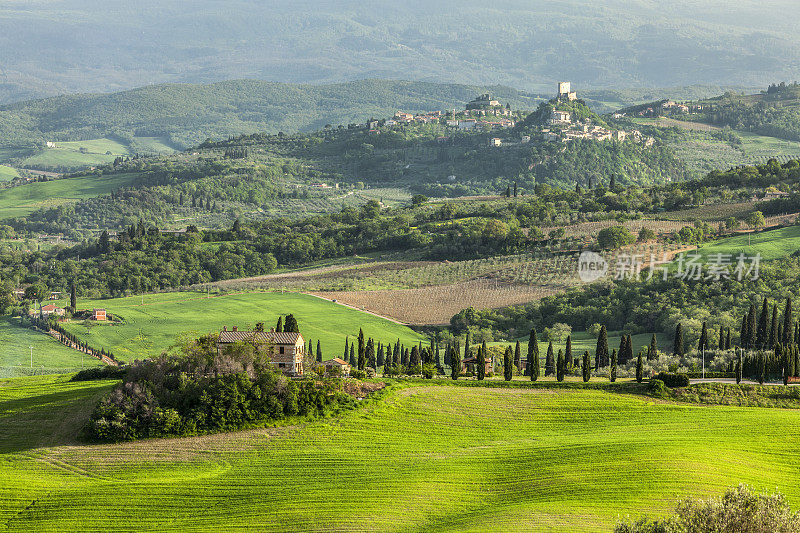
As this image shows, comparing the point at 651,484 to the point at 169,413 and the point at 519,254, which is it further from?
the point at 519,254

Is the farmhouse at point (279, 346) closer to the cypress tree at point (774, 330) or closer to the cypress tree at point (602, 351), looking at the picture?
the cypress tree at point (602, 351)

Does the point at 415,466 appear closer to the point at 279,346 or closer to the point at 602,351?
the point at 279,346

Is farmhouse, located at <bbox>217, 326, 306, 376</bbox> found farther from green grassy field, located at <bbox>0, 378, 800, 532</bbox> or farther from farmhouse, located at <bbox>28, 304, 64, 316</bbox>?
farmhouse, located at <bbox>28, 304, 64, 316</bbox>

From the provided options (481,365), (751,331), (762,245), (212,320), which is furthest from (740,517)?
(762,245)

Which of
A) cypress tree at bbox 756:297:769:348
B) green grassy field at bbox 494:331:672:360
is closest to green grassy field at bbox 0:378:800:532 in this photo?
cypress tree at bbox 756:297:769:348

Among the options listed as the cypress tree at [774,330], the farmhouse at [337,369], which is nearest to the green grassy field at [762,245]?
the cypress tree at [774,330]
